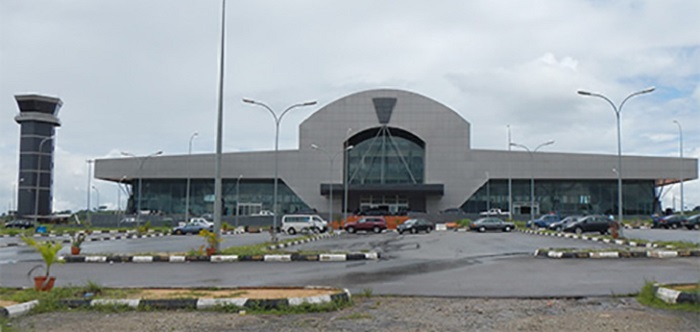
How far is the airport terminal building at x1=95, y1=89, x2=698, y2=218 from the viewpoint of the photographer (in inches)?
2790

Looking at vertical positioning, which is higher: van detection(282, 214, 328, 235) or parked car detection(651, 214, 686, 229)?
parked car detection(651, 214, 686, 229)

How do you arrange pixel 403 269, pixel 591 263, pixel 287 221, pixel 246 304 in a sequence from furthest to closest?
1. pixel 287 221
2. pixel 591 263
3. pixel 403 269
4. pixel 246 304

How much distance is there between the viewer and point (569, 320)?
27.1 feet

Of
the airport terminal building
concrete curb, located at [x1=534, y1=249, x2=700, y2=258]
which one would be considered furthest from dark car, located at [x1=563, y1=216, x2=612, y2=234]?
the airport terminal building

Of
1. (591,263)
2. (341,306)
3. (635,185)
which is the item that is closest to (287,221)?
(591,263)

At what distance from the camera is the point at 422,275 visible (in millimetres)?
14234

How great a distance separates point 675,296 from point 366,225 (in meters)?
39.6

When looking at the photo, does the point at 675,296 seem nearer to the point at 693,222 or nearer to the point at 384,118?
the point at 693,222

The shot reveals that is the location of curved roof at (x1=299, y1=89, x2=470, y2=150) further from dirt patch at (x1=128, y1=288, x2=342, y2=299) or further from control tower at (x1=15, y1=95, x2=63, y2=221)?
dirt patch at (x1=128, y1=288, x2=342, y2=299)

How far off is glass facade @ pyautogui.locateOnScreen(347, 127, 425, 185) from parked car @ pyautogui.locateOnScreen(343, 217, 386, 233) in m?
25.3

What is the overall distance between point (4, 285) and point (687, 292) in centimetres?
1247

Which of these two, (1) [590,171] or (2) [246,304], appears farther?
(1) [590,171]

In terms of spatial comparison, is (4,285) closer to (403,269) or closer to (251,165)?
(403,269)

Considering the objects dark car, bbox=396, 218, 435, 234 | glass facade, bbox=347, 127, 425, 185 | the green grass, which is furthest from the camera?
glass facade, bbox=347, 127, 425, 185
